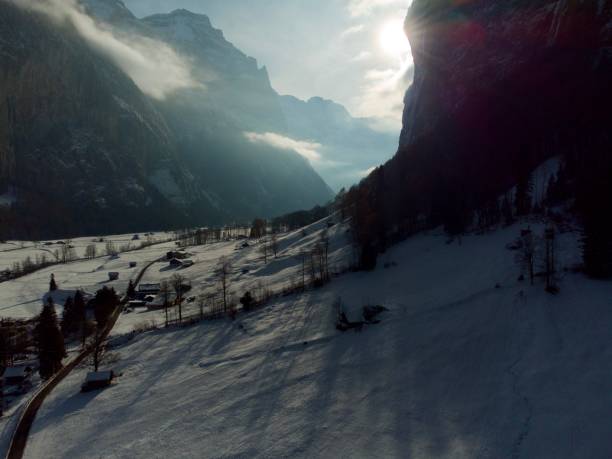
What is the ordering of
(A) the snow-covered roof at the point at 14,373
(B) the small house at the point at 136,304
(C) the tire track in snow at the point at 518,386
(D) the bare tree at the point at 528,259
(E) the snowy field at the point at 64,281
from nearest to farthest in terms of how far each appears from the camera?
(C) the tire track in snow at the point at 518,386, (D) the bare tree at the point at 528,259, (A) the snow-covered roof at the point at 14,373, (B) the small house at the point at 136,304, (E) the snowy field at the point at 64,281

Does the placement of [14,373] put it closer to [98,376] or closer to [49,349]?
[49,349]

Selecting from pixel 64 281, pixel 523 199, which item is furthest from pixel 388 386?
pixel 64 281

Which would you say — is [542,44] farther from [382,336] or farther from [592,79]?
[382,336]

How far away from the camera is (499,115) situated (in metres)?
140

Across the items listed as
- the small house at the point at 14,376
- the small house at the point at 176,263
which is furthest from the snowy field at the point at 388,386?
the small house at the point at 176,263

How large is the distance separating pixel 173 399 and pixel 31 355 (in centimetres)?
5023

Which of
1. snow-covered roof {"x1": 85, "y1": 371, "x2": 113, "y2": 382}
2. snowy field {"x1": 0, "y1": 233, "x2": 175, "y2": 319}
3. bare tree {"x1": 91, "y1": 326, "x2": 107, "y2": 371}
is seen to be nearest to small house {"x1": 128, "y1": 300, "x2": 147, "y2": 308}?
snowy field {"x1": 0, "y1": 233, "x2": 175, "y2": 319}

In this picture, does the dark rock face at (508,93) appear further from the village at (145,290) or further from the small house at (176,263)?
the small house at (176,263)

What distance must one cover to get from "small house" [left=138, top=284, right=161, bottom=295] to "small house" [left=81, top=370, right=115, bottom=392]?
60.5m

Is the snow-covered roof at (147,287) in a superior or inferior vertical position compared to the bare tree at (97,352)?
superior

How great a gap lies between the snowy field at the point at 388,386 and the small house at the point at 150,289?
1906 inches

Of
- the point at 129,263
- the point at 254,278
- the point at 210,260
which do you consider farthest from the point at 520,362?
the point at 129,263

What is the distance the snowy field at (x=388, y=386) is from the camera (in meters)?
27.8

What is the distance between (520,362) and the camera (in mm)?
34344
